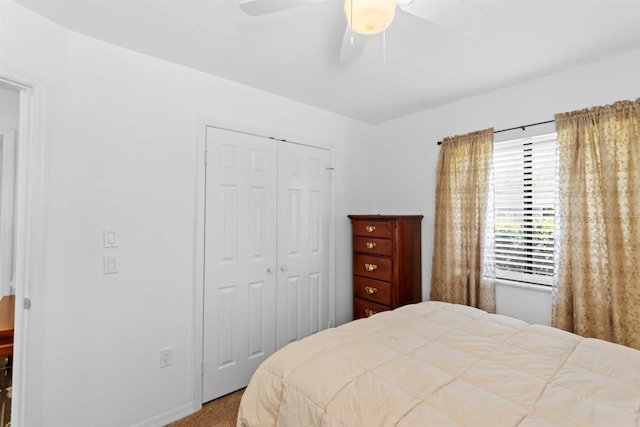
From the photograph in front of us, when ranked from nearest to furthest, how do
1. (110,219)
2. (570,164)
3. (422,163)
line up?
1. (110,219)
2. (570,164)
3. (422,163)

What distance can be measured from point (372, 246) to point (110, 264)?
6.88 ft

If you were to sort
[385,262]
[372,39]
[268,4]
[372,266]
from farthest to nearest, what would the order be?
[372,266] → [385,262] → [372,39] → [268,4]

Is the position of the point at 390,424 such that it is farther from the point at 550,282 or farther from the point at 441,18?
the point at 550,282

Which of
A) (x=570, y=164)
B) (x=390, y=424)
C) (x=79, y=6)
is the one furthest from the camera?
(x=570, y=164)

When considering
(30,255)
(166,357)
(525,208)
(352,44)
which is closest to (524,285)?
(525,208)

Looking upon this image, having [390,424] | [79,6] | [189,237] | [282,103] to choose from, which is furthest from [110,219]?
[390,424]

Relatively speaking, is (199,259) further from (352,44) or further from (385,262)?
(352,44)

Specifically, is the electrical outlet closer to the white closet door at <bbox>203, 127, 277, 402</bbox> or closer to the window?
the white closet door at <bbox>203, 127, 277, 402</bbox>

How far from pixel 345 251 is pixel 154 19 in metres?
2.46

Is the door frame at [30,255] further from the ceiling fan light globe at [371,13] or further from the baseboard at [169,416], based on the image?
the ceiling fan light globe at [371,13]

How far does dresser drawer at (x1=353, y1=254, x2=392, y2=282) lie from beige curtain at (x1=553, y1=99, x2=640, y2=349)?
1256mm

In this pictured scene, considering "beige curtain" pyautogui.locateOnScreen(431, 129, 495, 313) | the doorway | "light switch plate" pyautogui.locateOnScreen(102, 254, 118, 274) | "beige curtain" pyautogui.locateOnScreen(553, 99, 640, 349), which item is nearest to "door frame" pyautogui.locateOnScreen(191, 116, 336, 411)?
"light switch plate" pyautogui.locateOnScreen(102, 254, 118, 274)

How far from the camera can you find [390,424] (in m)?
1.08

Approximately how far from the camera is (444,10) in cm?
123
